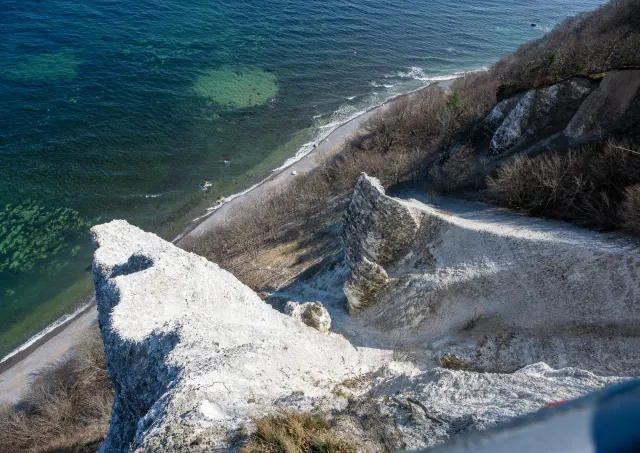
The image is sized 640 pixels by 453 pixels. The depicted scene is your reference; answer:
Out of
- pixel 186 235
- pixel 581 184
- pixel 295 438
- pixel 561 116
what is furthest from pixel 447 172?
pixel 295 438

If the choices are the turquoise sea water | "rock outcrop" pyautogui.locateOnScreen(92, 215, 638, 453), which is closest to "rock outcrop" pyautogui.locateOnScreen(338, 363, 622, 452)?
"rock outcrop" pyautogui.locateOnScreen(92, 215, 638, 453)

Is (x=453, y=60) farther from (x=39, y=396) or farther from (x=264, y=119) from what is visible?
(x=39, y=396)

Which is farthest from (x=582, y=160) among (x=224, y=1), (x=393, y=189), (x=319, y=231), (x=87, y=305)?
(x=224, y=1)

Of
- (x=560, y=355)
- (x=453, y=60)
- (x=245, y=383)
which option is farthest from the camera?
(x=453, y=60)

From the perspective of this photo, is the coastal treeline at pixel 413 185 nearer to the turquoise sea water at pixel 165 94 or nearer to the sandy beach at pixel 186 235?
the sandy beach at pixel 186 235

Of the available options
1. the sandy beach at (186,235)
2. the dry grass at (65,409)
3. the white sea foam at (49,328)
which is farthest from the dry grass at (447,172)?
the dry grass at (65,409)

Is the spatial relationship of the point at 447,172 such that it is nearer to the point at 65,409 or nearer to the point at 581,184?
the point at 581,184
